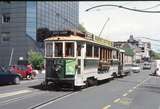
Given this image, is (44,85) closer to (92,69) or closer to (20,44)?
(92,69)

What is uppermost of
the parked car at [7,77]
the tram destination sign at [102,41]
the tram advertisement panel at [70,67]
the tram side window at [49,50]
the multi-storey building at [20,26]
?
the multi-storey building at [20,26]

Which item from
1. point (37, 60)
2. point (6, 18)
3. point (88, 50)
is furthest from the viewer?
point (6, 18)

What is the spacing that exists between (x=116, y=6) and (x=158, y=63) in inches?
1551

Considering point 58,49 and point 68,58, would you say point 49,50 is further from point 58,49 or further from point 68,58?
point 68,58

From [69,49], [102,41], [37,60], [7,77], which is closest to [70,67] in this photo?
[69,49]

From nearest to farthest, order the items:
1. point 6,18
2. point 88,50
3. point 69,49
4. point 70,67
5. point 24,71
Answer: point 70,67 → point 69,49 → point 88,50 → point 24,71 → point 6,18

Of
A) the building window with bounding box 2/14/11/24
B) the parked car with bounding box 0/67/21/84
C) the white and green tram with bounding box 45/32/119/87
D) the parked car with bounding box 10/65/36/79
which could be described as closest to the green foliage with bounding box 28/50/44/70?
the building window with bounding box 2/14/11/24

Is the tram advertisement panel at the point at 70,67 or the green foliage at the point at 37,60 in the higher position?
the green foliage at the point at 37,60

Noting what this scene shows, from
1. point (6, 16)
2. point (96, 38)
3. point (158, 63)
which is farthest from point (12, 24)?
point (96, 38)

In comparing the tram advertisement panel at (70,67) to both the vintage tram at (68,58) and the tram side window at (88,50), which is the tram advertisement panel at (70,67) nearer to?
the vintage tram at (68,58)

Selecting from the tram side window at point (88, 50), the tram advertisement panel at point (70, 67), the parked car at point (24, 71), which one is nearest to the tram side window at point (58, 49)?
the tram advertisement panel at point (70, 67)

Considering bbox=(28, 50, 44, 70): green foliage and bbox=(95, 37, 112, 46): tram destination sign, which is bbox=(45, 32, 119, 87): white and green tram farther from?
bbox=(28, 50, 44, 70): green foliage

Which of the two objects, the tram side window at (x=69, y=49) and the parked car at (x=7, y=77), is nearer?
the tram side window at (x=69, y=49)

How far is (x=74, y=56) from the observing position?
2594 centimetres
